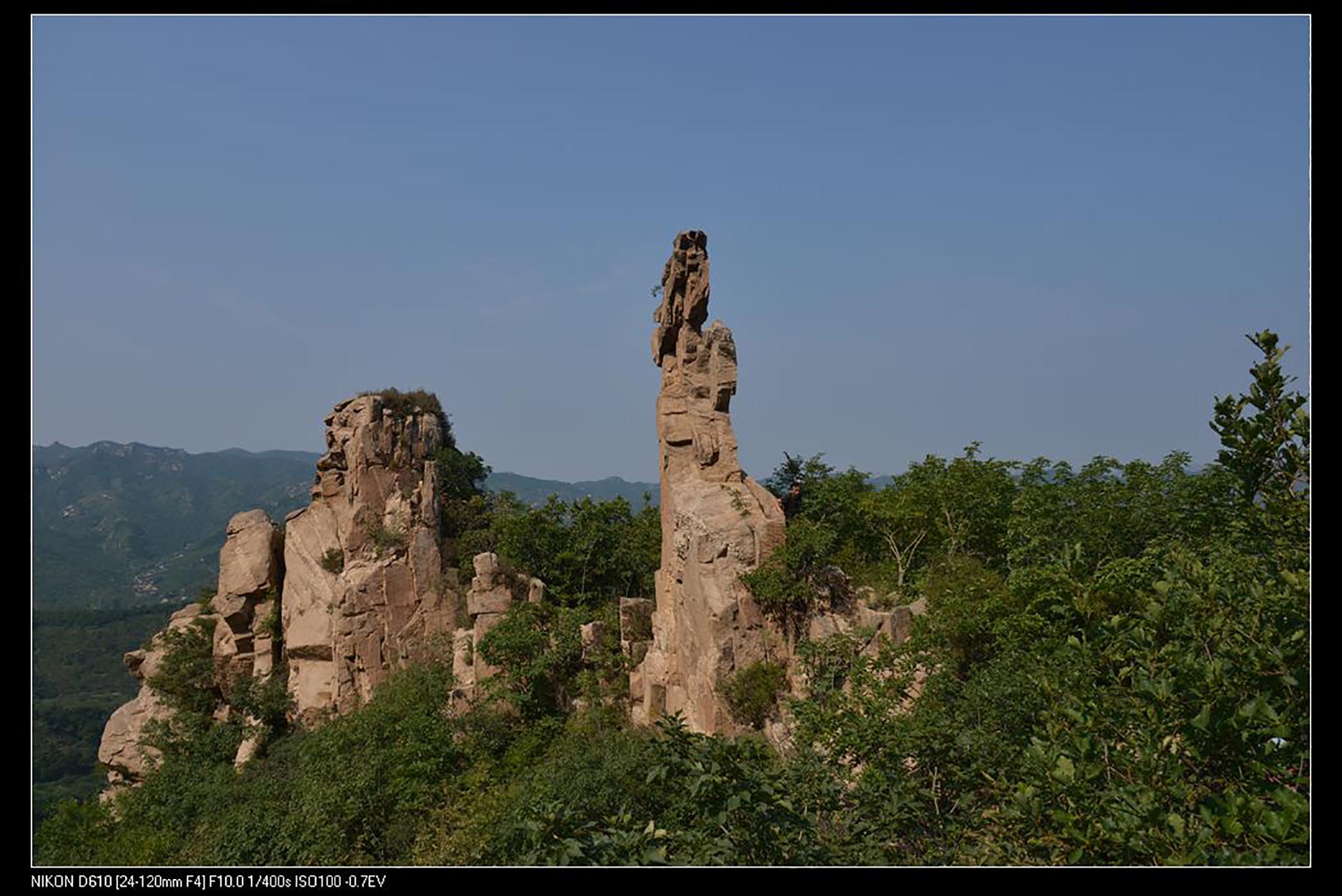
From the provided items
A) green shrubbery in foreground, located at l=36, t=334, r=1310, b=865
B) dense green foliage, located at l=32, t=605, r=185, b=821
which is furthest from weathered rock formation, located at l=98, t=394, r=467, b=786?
dense green foliage, located at l=32, t=605, r=185, b=821

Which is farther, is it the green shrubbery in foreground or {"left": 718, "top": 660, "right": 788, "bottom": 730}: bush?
{"left": 718, "top": 660, "right": 788, "bottom": 730}: bush

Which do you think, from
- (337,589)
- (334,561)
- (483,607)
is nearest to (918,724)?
(483,607)

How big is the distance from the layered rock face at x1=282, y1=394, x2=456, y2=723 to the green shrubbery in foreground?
1.92 meters

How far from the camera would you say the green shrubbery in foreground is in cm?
664

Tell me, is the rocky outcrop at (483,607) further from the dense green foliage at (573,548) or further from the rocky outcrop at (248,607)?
the rocky outcrop at (248,607)

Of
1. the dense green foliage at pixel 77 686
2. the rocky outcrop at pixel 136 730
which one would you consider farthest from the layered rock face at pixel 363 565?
the dense green foliage at pixel 77 686

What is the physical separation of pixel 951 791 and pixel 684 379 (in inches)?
552

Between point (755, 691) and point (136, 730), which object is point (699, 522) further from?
point (136, 730)

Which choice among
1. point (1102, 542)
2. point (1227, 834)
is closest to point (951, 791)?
point (1227, 834)

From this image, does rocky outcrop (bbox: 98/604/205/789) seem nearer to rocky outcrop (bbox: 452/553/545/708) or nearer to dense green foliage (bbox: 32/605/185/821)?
rocky outcrop (bbox: 452/553/545/708)

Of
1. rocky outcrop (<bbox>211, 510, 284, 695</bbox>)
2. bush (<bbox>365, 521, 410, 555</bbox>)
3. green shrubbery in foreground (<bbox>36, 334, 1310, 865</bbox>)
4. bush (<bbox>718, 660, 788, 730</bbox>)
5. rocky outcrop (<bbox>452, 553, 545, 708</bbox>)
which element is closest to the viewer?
green shrubbery in foreground (<bbox>36, 334, 1310, 865</bbox>)

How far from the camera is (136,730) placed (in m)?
29.8

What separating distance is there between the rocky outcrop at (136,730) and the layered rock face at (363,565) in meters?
5.39

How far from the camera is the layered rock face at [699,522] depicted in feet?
64.9
